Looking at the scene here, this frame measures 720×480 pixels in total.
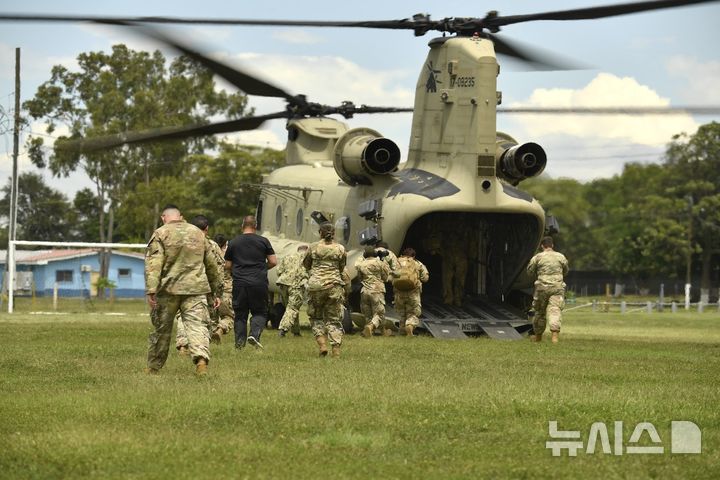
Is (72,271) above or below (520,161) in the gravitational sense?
below

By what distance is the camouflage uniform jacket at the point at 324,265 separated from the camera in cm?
1758

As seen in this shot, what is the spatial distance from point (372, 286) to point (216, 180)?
40950 millimetres

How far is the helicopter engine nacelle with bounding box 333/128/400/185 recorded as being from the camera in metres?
24.6

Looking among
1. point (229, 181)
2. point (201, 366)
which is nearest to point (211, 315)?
point (201, 366)

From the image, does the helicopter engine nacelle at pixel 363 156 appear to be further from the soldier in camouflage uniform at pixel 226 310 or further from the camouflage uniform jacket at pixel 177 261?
the camouflage uniform jacket at pixel 177 261

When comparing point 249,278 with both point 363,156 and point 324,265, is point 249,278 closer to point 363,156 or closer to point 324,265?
point 324,265

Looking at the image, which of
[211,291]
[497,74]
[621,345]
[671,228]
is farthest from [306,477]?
[671,228]

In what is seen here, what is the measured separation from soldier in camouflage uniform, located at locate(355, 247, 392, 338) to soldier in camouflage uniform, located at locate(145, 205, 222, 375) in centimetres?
926

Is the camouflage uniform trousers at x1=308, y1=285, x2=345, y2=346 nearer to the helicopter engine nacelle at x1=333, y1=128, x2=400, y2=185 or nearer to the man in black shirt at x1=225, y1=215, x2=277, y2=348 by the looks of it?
A: the man in black shirt at x1=225, y1=215, x2=277, y2=348

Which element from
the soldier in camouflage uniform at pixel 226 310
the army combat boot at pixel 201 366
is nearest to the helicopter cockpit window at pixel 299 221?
the soldier in camouflage uniform at pixel 226 310

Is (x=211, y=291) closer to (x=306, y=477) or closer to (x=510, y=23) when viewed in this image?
(x=306, y=477)

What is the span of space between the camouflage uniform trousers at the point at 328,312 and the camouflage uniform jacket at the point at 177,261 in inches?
125

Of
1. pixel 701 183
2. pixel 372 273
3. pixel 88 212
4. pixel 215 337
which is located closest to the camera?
pixel 215 337

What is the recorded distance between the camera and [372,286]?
78.2ft
